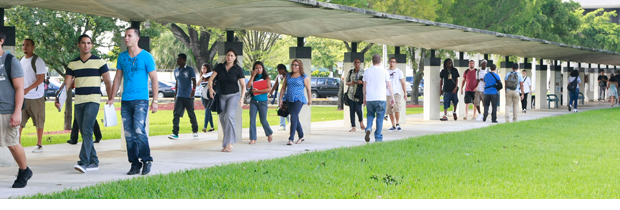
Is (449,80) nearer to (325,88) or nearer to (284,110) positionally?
(284,110)

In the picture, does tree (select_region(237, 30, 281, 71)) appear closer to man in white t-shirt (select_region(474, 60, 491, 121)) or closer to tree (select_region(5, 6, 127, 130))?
man in white t-shirt (select_region(474, 60, 491, 121))

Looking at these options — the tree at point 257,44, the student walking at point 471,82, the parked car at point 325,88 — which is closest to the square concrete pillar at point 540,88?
the student walking at point 471,82

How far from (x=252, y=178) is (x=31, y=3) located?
4.01 metres

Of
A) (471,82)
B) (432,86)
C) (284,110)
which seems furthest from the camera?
(432,86)

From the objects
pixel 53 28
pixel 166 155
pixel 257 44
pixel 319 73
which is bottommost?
pixel 166 155

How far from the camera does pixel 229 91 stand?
1067 centimetres

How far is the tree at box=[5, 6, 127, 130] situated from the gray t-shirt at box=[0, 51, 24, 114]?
8912 mm

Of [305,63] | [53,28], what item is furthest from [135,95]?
[53,28]

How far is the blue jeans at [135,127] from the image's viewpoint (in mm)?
7926

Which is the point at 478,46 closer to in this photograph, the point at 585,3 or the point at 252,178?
the point at 252,178

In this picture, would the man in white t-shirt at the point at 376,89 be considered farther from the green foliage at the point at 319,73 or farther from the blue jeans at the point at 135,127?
the green foliage at the point at 319,73

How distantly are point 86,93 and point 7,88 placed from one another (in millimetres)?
1355

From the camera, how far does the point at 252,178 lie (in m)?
7.29
